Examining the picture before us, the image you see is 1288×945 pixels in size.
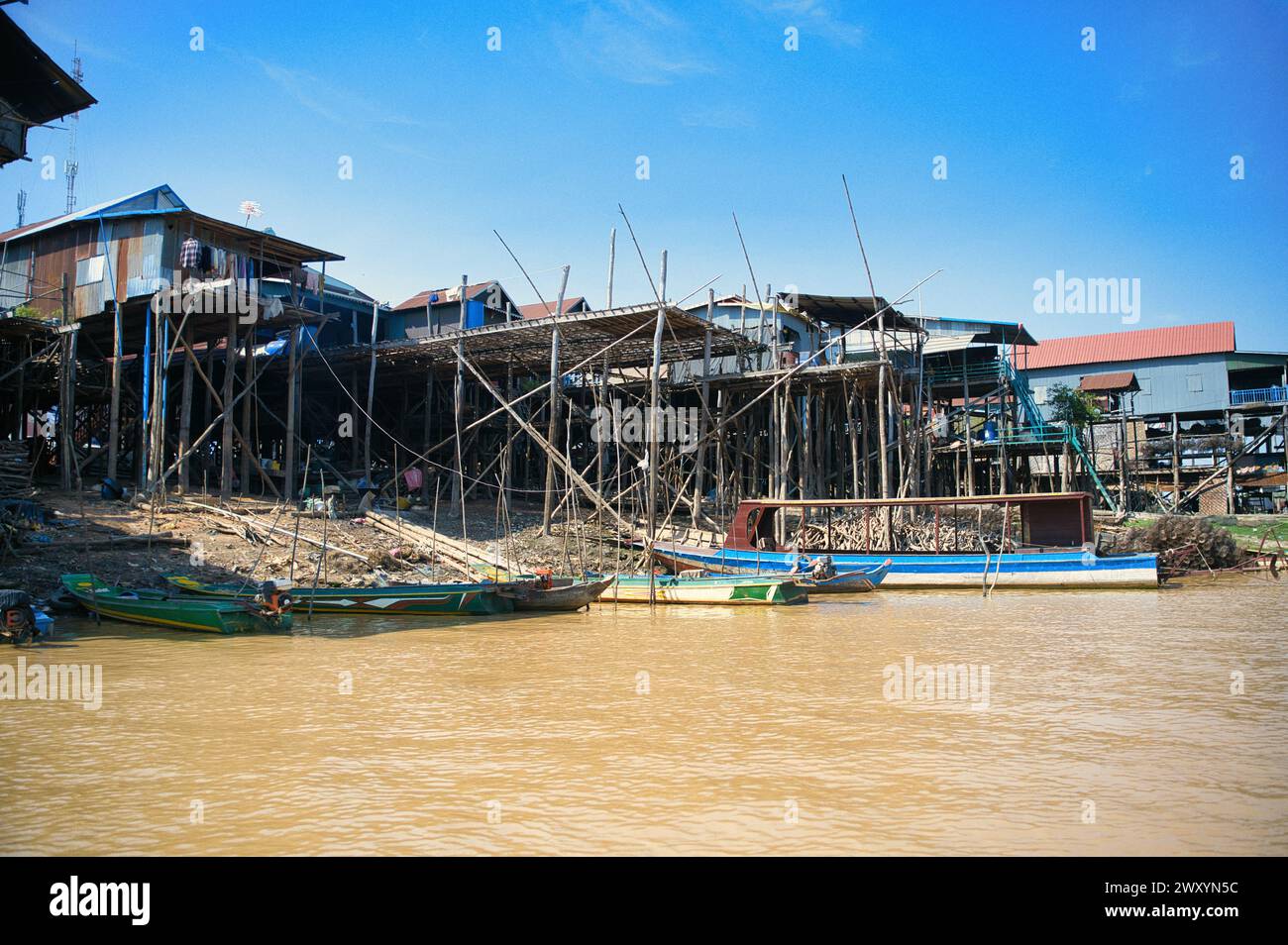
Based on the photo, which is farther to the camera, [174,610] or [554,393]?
[554,393]

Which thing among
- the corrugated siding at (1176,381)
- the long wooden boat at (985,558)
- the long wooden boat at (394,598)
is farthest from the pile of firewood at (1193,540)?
the long wooden boat at (394,598)

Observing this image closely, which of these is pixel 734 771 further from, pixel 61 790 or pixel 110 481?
pixel 110 481

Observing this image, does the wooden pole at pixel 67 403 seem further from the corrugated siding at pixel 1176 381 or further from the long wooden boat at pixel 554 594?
the corrugated siding at pixel 1176 381

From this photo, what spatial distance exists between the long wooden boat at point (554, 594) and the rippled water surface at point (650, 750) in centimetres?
335

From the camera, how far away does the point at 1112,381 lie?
38.3m

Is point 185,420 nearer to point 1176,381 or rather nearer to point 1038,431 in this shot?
point 1038,431

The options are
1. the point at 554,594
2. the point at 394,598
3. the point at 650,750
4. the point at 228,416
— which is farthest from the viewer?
the point at 228,416

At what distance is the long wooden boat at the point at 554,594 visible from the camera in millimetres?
15164

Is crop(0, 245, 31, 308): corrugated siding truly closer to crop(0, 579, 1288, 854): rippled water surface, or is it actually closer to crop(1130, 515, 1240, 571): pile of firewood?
crop(0, 579, 1288, 854): rippled water surface

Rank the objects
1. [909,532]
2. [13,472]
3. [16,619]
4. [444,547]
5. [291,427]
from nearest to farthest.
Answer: [16,619] < [13,472] < [444,547] < [291,427] < [909,532]

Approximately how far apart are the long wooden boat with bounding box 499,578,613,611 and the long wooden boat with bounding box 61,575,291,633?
3.88 m

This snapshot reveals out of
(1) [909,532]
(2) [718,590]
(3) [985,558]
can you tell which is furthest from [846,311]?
(2) [718,590]

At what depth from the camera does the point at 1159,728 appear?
277 inches

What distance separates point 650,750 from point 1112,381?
126 ft
